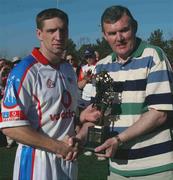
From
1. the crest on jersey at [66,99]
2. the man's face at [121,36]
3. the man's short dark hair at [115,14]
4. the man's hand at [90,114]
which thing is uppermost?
the man's short dark hair at [115,14]

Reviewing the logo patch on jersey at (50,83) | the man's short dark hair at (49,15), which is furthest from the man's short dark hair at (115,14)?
the logo patch on jersey at (50,83)

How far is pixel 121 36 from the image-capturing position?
3.64 meters

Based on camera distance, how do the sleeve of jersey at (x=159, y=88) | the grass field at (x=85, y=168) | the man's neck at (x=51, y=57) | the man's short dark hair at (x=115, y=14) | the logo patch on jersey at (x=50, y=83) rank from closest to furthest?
the sleeve of jersey at (x=159, y=88) → the man's short dark hair at (x=115, y=14) → the logo patch on jersey at (x=50, y=83) → the man's neck at (x=51, y=57) → the grass field at (x=85, y=168)

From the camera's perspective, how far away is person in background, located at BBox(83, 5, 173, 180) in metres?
3.55

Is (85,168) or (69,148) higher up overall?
(69,148)

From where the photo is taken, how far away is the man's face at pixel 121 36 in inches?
143

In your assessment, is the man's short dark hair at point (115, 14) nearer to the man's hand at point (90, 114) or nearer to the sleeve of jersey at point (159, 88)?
the sleeve of jersey at point (159, 88)

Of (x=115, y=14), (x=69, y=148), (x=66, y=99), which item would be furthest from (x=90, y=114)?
(x=115, y=14)

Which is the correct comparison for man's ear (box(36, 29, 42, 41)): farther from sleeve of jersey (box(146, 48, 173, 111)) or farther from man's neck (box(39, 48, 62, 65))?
sleeve of jersey (box(146, 48, 173, 111))

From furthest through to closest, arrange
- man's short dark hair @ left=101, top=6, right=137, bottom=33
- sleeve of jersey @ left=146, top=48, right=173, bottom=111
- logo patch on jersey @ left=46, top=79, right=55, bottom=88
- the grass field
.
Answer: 1. the grass field
2. logo patch on jersey @ left=46, top=79, right=55, bottom=88
3. man's short dark hair @ left=101, top=6, right=137, bottom=33
4. sleeve of jersey @ left=146, top=48, right=173, bottom=111

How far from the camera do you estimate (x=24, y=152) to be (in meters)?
3.80

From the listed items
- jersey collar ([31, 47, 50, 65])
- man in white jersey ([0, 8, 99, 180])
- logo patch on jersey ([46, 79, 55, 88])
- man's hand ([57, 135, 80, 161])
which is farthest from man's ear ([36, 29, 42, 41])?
man's hand ([57, 135, 80, 161])

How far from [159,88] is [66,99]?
2.41ft

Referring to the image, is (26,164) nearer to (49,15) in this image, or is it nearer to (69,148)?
(69,148)
